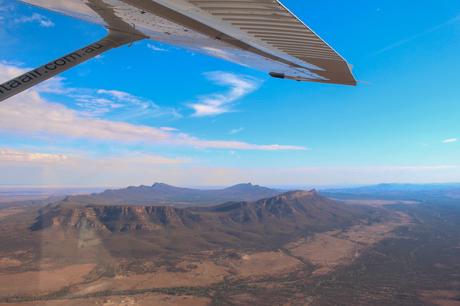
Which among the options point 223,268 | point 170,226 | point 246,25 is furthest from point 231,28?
point 170,226

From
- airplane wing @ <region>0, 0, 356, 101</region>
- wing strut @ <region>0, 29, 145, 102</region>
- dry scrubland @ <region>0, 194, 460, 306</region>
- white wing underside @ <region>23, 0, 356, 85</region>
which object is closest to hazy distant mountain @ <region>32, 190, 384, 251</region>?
dry scrubland @ <region>0, 194, 460, 306</region>

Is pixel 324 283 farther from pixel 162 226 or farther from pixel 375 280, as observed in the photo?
pixel 162 226

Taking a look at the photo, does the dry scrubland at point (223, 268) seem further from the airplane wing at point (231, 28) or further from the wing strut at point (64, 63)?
the airplane wing at point (231, 28)

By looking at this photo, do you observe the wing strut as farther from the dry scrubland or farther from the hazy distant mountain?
the hazy distant mountain

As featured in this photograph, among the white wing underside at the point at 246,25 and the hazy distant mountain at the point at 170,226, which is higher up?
the white wing underside at the point at 246,25

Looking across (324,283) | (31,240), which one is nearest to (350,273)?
(324,283)

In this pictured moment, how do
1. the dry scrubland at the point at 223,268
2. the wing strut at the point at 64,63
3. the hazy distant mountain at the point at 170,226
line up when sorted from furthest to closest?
1. the hazy distant mountain at the point at 170,226
2. the dry scrubland at the point at 223,268
3. the wing strut at the point at 64,63

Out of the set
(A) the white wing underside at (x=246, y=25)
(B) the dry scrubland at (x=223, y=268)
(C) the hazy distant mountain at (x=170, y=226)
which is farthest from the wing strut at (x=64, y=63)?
(C) the hazy distant mountain at (x=170, y=226)

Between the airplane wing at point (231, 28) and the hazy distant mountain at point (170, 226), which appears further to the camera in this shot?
the hazy distant mountain at point (170, 226)
